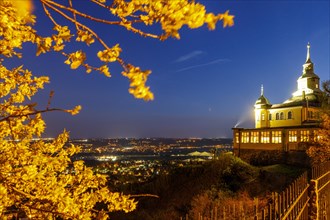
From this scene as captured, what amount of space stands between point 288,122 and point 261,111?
5.16 m

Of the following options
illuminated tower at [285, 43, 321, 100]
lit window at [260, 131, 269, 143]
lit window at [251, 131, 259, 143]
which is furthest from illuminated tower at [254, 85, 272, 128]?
lit window at [260, 131, 269, 143]

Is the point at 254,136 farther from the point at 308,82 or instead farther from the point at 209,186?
the point at 308,82

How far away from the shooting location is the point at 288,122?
43312 mm

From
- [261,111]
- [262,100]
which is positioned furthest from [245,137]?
[262,100]

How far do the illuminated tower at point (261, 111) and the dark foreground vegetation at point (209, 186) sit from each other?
1681cm

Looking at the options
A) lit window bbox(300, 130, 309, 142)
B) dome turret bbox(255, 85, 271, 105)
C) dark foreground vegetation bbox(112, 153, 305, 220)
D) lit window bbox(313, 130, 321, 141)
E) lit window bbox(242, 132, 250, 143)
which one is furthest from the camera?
dome turret bbox(255, 85, 271, 105)

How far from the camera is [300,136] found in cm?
3256

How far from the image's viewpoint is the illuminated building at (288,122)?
1299 inches

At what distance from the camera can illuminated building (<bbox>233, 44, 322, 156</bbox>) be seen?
3300 cm

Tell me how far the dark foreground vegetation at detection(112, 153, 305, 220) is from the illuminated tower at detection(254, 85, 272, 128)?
55.1 ft

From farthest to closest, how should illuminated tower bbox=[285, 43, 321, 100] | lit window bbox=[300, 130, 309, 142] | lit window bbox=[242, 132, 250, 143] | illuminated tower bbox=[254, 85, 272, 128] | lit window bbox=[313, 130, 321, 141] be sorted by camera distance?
illuminated tower bbox=[285, 43, 321, 100] < illuminated tower bbox=[254, 85, 272, 128] < lit window bbox=[242, 132, 250, 143] < lit window bbox=[300, 130, 309, 142] < lit window bbox=[313, 130, 321, 141]

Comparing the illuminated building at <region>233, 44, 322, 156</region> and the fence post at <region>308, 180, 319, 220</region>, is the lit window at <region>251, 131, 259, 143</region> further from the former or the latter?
the fence post at <region>308, 180, 319, 220</region>

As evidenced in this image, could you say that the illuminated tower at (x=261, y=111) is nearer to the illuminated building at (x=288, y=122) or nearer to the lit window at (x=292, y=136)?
the illuminated building at (x=288, y=122)

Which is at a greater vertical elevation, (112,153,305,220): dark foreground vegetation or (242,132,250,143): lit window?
(242,132,250,143): lit window
